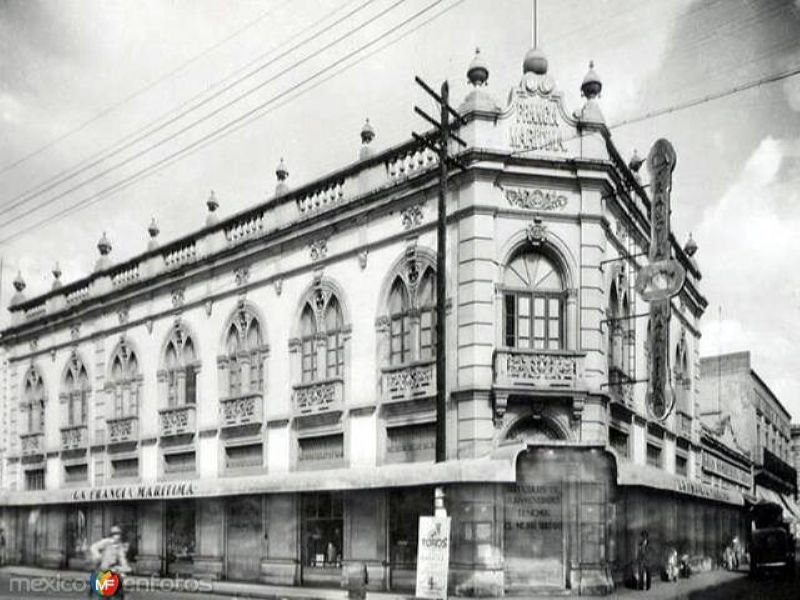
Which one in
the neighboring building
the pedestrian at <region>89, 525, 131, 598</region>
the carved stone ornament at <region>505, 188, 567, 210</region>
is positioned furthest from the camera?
the neighboring building

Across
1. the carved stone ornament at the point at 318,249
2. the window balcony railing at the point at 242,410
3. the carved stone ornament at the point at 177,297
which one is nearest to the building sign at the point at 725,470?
the window balcony railing at the point at 242,410

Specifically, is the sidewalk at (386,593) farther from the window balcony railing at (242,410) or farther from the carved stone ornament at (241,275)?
the carved stone ornament at (241,275)

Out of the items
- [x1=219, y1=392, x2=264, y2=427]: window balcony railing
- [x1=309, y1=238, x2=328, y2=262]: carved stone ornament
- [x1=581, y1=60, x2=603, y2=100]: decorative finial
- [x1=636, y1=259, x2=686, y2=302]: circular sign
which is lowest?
[x1=219, y1=392, x2=264, y2=427]: window balcony railing

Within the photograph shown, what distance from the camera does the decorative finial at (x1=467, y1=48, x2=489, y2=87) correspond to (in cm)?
2222

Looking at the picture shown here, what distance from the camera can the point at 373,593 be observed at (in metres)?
22.3

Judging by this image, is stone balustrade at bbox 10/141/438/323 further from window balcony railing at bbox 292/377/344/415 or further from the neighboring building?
the neighboring building

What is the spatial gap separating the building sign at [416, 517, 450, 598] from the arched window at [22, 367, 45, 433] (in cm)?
2284

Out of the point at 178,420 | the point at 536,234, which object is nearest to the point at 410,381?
the point at 536,234

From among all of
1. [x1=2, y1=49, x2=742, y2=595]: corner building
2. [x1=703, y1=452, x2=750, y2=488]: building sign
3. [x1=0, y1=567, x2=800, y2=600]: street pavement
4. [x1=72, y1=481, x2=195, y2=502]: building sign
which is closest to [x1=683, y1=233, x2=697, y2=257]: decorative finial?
[x1=2, y1=49, x2=742, y2=595]: corner building

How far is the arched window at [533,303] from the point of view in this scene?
21922 millimetres

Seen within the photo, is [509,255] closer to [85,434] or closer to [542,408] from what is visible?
[542,408]

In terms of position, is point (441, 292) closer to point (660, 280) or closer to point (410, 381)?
point (410, 381)

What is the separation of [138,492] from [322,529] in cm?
676

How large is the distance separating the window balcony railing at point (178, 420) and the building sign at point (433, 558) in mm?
12494
